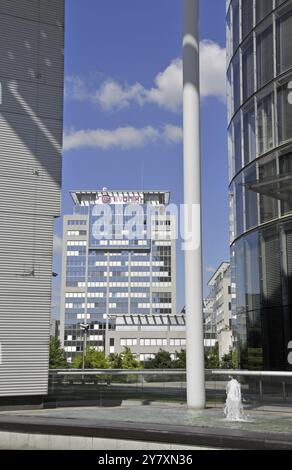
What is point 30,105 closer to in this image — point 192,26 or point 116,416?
point 192,26

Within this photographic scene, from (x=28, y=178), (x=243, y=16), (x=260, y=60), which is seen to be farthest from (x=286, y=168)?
(x=28, y=178)

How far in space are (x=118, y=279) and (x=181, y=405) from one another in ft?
519

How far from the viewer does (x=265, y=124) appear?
77.8 ft

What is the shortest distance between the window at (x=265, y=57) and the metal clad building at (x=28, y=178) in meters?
8.69

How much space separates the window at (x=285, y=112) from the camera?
72.2 feet

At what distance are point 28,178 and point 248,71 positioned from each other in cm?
1225

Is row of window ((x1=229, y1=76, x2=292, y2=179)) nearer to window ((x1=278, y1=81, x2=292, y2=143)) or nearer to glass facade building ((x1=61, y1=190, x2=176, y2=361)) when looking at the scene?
window ((x1=278, y1=81, x2=292, y2=143))

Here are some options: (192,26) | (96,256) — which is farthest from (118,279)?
(192,26)

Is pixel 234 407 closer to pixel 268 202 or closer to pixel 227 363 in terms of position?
pixel 268 202

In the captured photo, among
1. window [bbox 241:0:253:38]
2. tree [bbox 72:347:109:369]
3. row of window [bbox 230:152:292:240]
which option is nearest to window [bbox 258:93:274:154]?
row of window [bbox 230:152:292:240]

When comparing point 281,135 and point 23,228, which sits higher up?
point 281,135

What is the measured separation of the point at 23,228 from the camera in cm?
1742

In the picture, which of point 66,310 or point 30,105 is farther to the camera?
point 66,310

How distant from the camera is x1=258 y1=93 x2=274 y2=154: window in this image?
23266 millimetres
